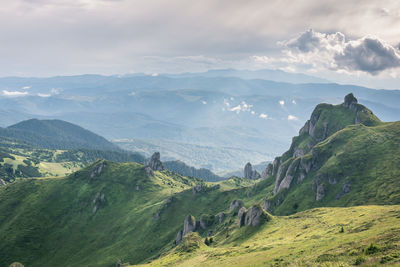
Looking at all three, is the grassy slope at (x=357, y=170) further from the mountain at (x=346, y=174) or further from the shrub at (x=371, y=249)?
the shrub at (x=371, y=249)

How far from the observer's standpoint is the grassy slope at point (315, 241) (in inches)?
1981

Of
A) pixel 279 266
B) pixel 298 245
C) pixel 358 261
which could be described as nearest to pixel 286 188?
pixel 298 245

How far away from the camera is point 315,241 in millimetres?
74062

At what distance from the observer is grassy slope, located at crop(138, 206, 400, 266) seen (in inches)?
1981

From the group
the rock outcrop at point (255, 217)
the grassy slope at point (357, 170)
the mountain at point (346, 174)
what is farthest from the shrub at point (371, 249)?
the mountain at point (346, 174)

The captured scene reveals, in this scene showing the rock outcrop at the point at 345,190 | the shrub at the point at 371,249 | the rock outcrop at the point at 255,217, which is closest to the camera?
the shrub at the point at 371,249

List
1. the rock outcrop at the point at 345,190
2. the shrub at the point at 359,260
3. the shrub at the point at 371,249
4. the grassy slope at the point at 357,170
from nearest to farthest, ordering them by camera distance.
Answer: the shrub at the point at 359,260 < the shrub at the point at 371,249 < the grassy slope at the point at 357,170 < the rock outcrop at the point at 345,190

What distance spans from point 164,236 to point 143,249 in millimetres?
14964

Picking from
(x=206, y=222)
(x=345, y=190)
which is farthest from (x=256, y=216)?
(x=206, y=222)

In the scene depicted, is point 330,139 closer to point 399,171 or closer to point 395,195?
point 399,171

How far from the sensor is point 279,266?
58906 mm

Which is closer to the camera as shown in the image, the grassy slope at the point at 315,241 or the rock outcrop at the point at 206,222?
the grassy slope at the point at 315,241

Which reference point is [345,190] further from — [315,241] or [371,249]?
→ [371,249]

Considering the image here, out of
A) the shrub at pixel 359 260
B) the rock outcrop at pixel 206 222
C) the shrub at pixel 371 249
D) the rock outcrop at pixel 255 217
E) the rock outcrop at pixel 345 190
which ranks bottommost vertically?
the rock outcrop at pixel 206 222
